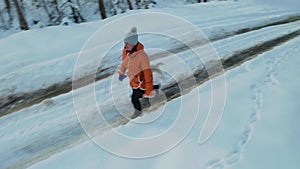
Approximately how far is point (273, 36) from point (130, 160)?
7070 mm

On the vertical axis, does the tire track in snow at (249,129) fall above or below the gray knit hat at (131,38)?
below

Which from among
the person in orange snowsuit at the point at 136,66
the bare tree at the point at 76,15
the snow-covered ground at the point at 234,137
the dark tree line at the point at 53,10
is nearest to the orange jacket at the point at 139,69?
the person in orange snowsuit at the point at 136,66

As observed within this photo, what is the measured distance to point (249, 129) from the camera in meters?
4.57

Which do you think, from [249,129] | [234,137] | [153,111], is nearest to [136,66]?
[153,111]

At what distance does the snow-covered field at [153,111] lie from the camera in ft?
13.5

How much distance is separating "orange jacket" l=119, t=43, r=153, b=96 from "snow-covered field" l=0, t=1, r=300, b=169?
66 cm

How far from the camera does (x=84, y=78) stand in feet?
21.7

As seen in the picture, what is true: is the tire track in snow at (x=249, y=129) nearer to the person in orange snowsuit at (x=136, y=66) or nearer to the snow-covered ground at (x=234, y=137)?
the snow-covered ground at (x=234, y=137)

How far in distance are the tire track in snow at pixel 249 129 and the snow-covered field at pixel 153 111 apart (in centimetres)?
1

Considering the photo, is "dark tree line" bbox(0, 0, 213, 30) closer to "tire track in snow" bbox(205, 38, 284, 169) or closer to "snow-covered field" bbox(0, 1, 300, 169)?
"snow-covered field" bbox(0, 1, 300, 169)

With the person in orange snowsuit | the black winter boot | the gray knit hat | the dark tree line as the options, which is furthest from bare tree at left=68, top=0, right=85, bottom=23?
the gray knit hat

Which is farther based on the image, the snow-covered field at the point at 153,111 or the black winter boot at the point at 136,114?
the black winter boot at the point at 136,114

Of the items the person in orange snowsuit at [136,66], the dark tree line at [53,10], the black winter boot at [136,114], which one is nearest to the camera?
the person in orange snowsuit at [136,66]

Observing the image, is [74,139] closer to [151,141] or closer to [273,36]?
[151,141]
